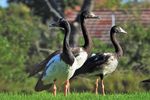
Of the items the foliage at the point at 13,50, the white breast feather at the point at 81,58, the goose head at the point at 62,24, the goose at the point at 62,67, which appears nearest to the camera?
the goose at the point at 62,67

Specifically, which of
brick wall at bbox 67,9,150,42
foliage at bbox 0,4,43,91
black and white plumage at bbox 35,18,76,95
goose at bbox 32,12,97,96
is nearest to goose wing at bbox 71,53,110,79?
goose at bbox 32,12,97,96

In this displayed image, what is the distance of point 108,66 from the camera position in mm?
16031

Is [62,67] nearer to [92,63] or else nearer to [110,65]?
[92,63]

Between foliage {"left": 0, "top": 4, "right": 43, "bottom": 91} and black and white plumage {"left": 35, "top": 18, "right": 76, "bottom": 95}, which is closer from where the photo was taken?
black and white plumage {"left": 35, "top": 18, "right": 76, "bottom": 95}

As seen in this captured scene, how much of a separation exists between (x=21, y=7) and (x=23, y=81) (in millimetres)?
18088

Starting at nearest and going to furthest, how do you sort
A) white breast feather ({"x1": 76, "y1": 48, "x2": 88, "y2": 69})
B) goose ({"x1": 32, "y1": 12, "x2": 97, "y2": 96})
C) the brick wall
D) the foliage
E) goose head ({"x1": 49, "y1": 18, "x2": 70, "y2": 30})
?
goose ({"x1": 32, "y1": 12, "x2": 97, "y2": 96})
goose head ({"x1": 49, "y1": 18, "x2": 70, "y2": 30})
white breast feather ({"x1": 76, "y1": 48, "x2": 88, "y2": 69})
the foliage
the brick wall

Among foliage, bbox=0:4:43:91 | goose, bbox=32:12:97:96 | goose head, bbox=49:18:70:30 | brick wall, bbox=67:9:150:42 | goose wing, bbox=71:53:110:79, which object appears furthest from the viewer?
brick wall, bbox=67:9:150:42

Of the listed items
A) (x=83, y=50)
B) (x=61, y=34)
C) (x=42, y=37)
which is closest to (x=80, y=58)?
(x=83, y=50)

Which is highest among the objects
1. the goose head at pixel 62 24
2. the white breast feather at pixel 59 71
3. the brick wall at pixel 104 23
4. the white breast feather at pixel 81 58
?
the brick wall at pixel 104 23

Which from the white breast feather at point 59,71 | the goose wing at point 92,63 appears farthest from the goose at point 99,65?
the white breast feather at point 59,71

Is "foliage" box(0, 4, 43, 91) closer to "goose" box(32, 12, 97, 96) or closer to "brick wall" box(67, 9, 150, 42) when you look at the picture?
"brick wall" box(67, 9, 150, 42)

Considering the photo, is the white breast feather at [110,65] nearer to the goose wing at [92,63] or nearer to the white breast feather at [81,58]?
the goose wing at [92,63]

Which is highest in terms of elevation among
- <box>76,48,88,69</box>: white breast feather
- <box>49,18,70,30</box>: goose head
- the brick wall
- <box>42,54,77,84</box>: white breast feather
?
the brick wall

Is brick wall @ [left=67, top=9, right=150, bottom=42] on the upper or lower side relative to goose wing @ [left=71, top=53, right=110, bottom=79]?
upper
